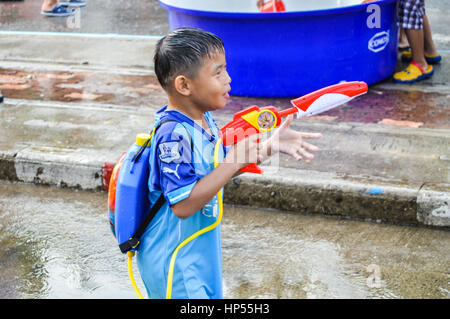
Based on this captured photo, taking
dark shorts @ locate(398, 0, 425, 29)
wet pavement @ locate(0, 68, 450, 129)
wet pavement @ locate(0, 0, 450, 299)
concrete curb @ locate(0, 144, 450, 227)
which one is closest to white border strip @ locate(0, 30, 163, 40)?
wet pavement @ locate(0, 68, 450, 129)

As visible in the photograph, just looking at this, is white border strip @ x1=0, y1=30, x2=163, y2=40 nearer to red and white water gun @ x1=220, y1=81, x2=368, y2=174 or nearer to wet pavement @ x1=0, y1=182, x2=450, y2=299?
wet pavement @ x1=0, y1=182, x2=450, y2=299

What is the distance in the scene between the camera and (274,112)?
6.35 feet

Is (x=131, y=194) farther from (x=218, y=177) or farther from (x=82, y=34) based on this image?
(x=82, y=34)

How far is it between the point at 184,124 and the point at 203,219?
1.05 feet

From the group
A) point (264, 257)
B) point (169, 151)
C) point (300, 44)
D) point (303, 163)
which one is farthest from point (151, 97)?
point (169, 151)

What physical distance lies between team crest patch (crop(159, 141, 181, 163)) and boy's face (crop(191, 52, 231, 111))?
0.18 m

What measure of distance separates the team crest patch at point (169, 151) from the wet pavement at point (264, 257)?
1572mm

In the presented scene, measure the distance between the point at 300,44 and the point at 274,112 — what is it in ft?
Result: 12.0

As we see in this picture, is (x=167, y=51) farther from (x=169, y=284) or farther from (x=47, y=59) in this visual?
(x=47, y=59)

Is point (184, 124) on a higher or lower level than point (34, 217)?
higher

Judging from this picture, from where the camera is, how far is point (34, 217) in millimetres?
4180

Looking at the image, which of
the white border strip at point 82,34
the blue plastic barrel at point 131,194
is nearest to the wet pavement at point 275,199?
the blue plastic barrel at point 131,194
